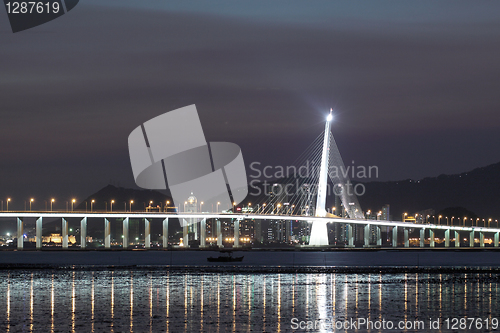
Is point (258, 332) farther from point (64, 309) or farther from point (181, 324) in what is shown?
point (64, 309)

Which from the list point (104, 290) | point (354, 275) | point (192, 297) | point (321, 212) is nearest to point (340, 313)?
point (192, 297)

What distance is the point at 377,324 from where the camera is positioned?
30.2 m

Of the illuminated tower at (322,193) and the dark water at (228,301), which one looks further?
the illuminated tower at (322,193)

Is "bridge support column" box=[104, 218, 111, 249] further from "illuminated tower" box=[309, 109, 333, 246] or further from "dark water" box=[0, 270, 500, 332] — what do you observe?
"dark water" box=[0, 270, 500, 332]

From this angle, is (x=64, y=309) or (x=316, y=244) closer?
(x=64, y=309)

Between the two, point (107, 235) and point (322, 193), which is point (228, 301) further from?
point (107, 235)

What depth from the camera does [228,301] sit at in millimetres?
38531

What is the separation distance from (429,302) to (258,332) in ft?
46.0

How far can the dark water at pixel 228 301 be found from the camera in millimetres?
30125

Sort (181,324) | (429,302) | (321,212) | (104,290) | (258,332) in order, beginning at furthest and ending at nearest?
1. (321,212)
2. (104,290)
3. (429,302)
4. (181,324)
5. (258,332)

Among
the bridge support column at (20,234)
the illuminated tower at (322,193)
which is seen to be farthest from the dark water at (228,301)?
the bridge support column at (20,234)

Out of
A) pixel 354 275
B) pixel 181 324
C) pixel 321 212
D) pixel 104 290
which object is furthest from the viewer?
pixel 321 212

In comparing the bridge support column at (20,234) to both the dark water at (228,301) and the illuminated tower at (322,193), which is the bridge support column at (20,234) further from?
the dark water at (228,301)

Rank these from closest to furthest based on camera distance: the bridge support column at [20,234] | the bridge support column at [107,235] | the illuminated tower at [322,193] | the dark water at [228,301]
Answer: the dark water at [228,301]
the illuminated tower at [322,193]
the bridge support column at [20,234]
the bridge support column at [107,235]
